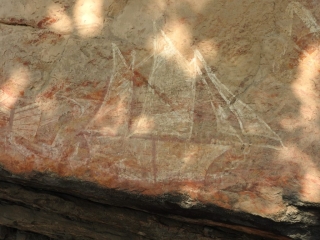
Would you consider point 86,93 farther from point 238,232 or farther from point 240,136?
point 238,232

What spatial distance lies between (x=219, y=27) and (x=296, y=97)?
0.47m

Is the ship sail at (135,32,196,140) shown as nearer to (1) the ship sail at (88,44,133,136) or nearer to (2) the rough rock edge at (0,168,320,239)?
(1) the ship sail at (88,44,133,136)

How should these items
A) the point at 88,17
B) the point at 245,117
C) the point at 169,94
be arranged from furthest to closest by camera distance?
the point at 88,17 < the point at 169,94 < the point at 245,117

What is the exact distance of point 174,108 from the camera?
7.09 ft

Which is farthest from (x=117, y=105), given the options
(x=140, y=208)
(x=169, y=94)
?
(x=140, y=208)

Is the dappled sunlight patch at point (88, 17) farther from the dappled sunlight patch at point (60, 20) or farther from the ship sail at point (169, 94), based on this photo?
the ship sail at point (169, 94)

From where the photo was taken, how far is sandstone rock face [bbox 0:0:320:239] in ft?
6.59

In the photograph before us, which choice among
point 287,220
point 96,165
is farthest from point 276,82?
point 96,165

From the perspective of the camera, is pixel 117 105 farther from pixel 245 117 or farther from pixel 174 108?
pixel 245 117

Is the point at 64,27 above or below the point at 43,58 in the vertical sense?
above

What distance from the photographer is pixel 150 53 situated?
7.46 ft

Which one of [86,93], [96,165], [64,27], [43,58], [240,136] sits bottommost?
[96,165]

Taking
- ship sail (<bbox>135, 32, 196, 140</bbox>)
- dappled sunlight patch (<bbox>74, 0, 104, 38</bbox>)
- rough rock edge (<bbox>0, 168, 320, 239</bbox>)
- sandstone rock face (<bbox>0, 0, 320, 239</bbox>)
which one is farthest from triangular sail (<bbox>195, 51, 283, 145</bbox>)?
dappled sunlight patch (<bbox>74, 0, 104, 38</bbox>)

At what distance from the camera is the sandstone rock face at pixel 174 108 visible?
2.01 meters
